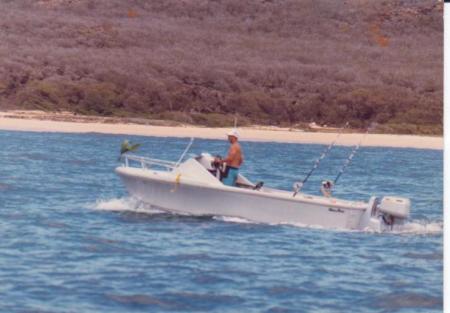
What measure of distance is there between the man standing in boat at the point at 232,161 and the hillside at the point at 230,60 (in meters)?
25.2

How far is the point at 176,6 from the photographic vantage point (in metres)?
64.0

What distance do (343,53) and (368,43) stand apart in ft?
9.77

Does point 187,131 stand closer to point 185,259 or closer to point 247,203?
point 247,203

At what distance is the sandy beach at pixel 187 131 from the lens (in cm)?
4022

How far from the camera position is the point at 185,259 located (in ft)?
53.4

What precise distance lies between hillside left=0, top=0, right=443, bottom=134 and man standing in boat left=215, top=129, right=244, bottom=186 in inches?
994

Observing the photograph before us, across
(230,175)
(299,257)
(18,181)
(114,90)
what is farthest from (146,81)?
(299,257)

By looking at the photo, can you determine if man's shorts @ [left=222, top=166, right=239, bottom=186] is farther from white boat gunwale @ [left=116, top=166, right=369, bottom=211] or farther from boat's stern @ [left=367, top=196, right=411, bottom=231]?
boat's stern @ [left=367, top=196, right=411, bottom=231]

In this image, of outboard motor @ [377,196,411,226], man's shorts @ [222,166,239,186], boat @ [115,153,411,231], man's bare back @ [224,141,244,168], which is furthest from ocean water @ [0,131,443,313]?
man's bare back @ [224,141,244,168]

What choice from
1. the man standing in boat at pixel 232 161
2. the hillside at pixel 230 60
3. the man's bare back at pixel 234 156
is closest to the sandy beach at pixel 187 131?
the hillside at pixel 230 60

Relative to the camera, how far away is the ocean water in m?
13.9

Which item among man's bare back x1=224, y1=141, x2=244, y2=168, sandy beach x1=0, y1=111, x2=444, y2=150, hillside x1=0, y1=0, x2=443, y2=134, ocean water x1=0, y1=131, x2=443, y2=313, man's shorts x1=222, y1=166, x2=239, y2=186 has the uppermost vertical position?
hillside x1=0, y1=0, x2=443, y2=134

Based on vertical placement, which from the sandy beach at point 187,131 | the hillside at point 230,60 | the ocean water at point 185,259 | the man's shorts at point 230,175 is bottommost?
the ocean water at point 185,259

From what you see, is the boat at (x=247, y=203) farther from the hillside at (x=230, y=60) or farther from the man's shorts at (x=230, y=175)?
the hillside at (x=230, y=60)
